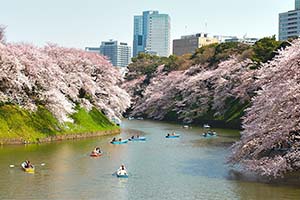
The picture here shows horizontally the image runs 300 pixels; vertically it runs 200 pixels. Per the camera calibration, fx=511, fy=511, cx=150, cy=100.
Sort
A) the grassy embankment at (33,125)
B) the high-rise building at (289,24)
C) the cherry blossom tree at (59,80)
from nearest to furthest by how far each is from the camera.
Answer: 1. the grassy embankment at (33,125)
2. the cherry blossom tree at (59,80)
3. the high-rise building at (289,24)

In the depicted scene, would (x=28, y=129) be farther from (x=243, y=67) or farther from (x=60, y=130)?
(x=243, y=67)

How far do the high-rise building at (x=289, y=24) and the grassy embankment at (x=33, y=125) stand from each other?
11112 centimetres

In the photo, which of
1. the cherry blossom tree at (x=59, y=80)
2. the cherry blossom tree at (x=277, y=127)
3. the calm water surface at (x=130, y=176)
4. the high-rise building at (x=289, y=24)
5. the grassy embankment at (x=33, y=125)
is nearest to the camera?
the calm water surface at (x=130, y=176)

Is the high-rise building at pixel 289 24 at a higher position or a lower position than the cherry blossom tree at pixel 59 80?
higher

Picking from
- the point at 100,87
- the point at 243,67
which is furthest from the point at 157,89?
the point at 100,87

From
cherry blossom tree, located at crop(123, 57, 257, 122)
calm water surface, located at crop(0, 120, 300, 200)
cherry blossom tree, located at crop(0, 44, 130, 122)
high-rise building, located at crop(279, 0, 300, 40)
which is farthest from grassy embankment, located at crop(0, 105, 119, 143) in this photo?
high-rise building, located at crop(279, 0, 300, 40)

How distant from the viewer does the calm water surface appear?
23.3m

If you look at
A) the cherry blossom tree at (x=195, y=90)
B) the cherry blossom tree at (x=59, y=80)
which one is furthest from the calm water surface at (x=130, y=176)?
the cherry blossom tree at (x=195, y=90)

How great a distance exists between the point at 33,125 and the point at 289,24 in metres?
124

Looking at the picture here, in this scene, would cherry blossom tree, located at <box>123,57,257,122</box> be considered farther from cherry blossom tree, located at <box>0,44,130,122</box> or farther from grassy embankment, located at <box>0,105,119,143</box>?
grassy embankment, located at <box>0,105,119,143</box>

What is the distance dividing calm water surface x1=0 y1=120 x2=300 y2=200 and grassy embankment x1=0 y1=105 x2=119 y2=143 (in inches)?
63.9

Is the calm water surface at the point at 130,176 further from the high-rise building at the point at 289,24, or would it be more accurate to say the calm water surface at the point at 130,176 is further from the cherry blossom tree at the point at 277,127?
the high-rise building at the point at 289,24

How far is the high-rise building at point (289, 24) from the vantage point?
14875 cm

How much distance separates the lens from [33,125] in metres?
42.3
